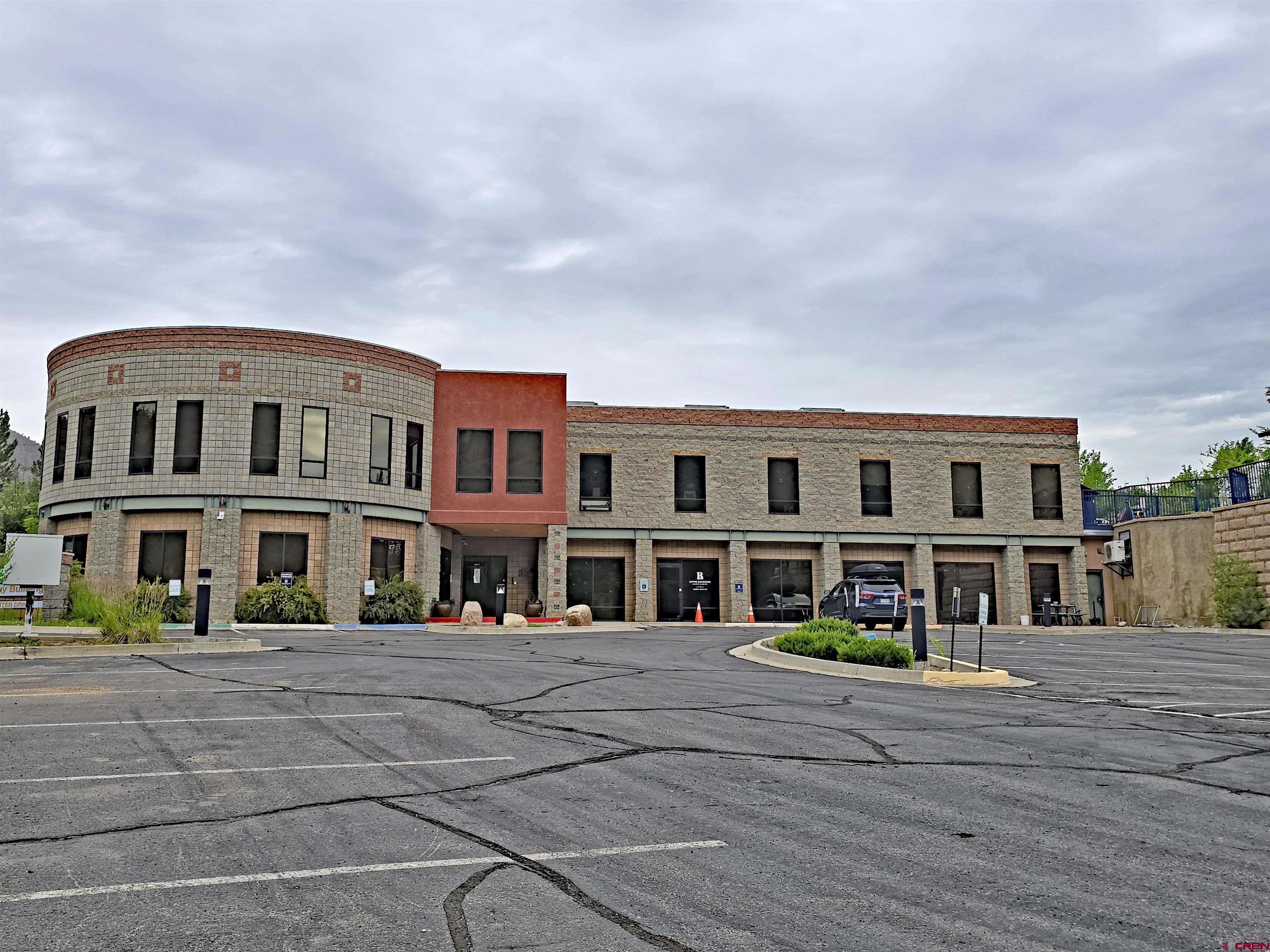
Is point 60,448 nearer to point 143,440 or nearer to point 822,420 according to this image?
point 143,440

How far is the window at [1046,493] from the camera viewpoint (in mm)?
Answer: 41344

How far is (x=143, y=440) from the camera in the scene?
31.8m

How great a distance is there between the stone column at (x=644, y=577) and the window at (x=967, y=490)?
13.3 metres

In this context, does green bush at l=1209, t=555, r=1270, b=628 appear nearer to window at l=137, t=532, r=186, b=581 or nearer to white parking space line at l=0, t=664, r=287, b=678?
white parking space line at l=0, t=664, r=287, b=678

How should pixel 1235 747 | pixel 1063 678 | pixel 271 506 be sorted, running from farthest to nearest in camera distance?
pixel 271 506
pixel 1063 678
pixel 1235 747

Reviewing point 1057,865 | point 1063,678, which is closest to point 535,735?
point 1057,865

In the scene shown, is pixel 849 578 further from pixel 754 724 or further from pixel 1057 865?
pixel 1057 865

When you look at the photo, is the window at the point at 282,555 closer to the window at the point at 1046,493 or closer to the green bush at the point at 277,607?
the green bush at the point at 277,607

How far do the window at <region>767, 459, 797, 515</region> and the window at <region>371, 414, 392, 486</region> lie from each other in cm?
1517

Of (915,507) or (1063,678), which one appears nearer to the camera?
(1063,678)

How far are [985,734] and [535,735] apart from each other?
4.42 metres

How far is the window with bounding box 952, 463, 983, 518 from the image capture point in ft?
134

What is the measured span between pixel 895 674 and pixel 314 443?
2281 centimetres

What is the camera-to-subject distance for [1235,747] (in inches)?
352
